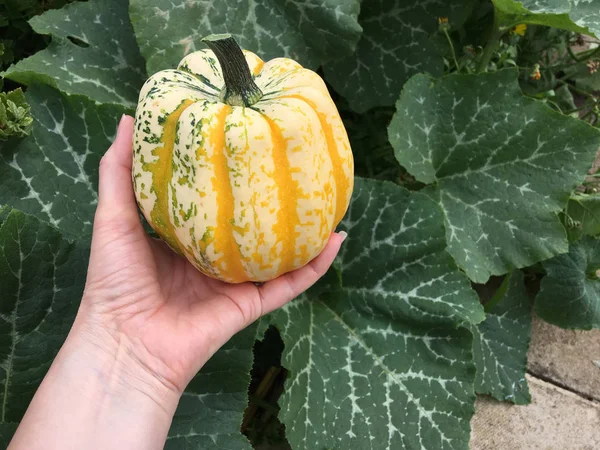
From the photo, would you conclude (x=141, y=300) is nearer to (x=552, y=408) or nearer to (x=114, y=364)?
(x=114, y=364)

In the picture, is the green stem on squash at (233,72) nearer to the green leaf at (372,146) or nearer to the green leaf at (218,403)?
the green leaf at (218,403)

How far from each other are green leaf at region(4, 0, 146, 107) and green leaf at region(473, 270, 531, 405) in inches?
55.6

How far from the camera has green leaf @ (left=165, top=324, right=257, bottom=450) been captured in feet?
4.21

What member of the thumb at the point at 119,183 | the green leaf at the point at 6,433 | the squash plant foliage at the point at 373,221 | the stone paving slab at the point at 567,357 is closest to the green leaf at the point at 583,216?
the squash plant foliage at the point at 373,221

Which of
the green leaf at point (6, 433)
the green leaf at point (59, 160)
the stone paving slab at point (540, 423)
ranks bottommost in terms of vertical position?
the stone paving slab at point (540, 423)

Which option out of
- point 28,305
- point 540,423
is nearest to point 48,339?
point 28,305

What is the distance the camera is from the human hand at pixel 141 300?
108 cm

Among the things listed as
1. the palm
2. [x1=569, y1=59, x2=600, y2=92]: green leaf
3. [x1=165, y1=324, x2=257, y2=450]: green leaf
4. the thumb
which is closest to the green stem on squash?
the thumb

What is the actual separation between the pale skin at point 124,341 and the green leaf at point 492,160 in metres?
0.76

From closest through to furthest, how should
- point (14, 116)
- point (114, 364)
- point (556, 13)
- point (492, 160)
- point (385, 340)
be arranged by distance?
point (114, 364), point (14, 116), point (556, 13), point (385, 340), point (492, 160)

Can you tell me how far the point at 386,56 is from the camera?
6.23 ft

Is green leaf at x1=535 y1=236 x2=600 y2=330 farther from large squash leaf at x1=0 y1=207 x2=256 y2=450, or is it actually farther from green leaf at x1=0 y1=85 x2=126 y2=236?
green leaf at x1=0 y1=85 x2=126 y2=236

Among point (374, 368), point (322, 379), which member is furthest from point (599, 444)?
point (322, 379)

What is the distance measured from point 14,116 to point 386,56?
3.98ft
